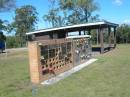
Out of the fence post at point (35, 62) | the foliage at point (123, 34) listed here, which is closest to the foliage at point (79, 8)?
the foliage at point (123, 34)

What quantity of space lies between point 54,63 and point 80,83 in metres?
3.07

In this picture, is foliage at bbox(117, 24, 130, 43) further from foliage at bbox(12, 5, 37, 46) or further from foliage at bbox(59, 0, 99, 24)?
foliage at bbox(12, 5, 37, 46)

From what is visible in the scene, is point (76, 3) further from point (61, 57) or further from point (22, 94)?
point (22, 94)

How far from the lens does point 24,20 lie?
248 feet

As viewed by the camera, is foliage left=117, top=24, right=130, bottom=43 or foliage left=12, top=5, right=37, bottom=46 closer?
foliage left=117, top=24, right=130, bottom=43

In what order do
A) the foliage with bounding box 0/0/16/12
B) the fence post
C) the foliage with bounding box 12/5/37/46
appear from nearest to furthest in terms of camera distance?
the fence post → the foliage with bounding box 0/0/16/12 → the foliage with bounding box 12/5/37/46

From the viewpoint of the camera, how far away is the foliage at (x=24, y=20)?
73.8 meters

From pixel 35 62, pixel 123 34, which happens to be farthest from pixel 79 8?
pixel 35 62

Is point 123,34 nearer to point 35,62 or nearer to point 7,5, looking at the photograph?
point 7,5

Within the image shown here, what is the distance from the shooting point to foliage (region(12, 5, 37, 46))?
7382cm

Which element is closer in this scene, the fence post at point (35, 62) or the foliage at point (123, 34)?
the fence post at point (35, 62)

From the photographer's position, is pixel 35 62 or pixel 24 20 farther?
pixel 24 20

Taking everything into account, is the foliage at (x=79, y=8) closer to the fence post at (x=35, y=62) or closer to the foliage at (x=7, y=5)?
the foliage at (x=7, y=5)

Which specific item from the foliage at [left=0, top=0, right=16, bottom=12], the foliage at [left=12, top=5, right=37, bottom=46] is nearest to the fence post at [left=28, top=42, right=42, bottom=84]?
the foliage at [left=0, top=0, right=16, bottom=12]
